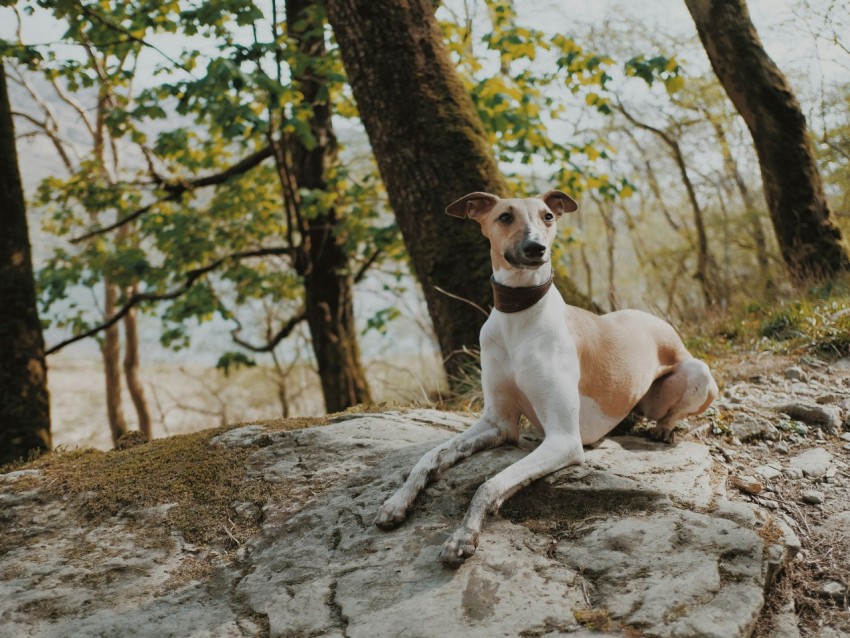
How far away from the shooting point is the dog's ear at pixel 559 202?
3.89 metres

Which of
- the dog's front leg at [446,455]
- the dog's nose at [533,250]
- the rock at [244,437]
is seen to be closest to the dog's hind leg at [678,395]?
the dog's front leg at [446,455]

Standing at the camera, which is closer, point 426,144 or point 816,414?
point 816,414

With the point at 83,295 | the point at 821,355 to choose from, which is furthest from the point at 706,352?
the point at 83,295

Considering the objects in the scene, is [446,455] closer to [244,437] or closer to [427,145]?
[244,437]

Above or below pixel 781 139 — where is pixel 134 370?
below

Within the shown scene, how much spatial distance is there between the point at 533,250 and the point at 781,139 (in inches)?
267

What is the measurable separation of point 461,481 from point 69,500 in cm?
214

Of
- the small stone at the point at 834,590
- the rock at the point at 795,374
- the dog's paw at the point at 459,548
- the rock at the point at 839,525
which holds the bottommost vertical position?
the small stone at the point at 834,590

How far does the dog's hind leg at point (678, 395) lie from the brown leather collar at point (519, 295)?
1192 mm

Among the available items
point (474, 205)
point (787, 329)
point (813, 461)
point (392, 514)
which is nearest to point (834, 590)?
point (813, 461)

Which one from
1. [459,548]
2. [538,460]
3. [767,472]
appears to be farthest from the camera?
[767,472]

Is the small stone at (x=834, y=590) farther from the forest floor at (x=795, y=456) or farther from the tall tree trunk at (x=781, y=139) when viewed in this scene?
the tall tree trunk at (x=781, y=139)

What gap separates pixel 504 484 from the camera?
296 cm

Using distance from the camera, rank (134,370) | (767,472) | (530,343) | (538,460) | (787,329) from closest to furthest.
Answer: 1. (538,460)
2. (530,343)
3. (767,472)
4. (787,329)
5. (134,370)
